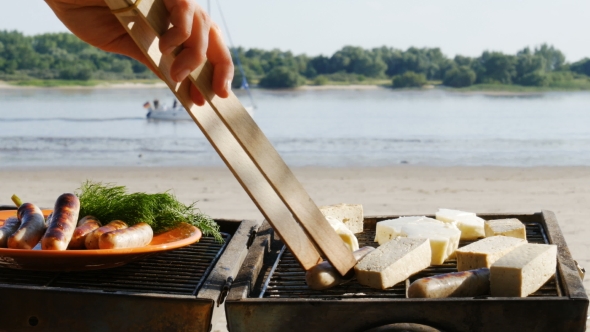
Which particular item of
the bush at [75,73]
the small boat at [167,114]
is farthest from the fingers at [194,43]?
the bush at [75,73]

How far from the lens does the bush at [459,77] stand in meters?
55.1

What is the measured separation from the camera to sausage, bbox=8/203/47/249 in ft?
8.48

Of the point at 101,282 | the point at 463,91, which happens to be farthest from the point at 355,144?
the point at 463,91

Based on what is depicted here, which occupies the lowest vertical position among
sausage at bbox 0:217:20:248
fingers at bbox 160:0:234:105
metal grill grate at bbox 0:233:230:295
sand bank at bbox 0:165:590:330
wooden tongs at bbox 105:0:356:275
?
sand bank at bbox 0:165:590:330

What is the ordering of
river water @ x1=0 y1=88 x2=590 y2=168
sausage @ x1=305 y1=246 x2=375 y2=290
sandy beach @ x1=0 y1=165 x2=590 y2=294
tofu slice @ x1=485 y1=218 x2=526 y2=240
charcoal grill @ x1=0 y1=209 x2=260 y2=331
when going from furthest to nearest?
river water @ x1=0 y1=88 x2=590 y2=168 → sandy beach @ x1=0 y1=165 x2=590 y2=294 → tofu slice @ x1=485 y1=218 x2=526 y2=240 → sausage @ x1=305 y1=246 x2=375 y2=290 → charcoal grill @ x1=0 y1=209 x2=260 y2=331

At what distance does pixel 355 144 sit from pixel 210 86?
1966 centimetres

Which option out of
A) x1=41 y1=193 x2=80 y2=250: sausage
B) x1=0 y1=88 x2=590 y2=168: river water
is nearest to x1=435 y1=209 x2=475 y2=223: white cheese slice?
x1=41 y1=193 x2=80 y2=250: sausage

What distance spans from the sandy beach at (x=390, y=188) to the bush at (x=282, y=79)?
46999 mm

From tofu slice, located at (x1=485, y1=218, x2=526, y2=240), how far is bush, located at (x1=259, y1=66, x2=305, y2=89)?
5864 cm

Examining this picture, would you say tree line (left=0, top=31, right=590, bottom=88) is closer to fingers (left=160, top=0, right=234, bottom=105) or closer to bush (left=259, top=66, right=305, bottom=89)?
bush (left=259, top=66, right=305, bottom=89)

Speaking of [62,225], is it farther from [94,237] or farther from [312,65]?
[312,65]

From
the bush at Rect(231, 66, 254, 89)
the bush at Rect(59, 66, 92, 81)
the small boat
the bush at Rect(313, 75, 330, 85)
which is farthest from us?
the bush at Rect(313, 75, 330, 85)

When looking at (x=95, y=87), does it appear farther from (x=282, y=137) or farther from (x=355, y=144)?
(x=355, y=144)

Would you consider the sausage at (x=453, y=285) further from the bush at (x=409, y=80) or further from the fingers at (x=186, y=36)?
the bush at (x=409, y=80)
